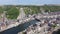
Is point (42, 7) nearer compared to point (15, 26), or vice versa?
point (15, 26)

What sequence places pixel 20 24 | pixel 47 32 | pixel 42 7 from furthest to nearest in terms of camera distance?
pixel 42 7, pixel 20 24, pixel 47 32

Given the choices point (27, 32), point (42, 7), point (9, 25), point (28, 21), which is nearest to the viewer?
point (27, 32)

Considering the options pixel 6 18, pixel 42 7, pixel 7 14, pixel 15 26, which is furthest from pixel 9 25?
pixel 42 7

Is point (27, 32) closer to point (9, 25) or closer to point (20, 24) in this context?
point (9, 25)

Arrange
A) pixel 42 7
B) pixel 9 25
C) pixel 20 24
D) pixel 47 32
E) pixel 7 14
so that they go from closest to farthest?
pixel 47 32
pixel 9 25
pixel 20 24
pixel 7 14
pixel 42 7

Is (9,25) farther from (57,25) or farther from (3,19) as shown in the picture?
(57,25)

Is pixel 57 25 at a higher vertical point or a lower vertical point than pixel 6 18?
higher

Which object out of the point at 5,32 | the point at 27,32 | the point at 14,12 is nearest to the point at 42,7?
the point at 14,12

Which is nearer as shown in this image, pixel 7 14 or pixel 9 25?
pixel 9 25

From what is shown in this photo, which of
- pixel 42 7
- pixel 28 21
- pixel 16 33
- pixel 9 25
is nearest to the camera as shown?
pixel 16 33
